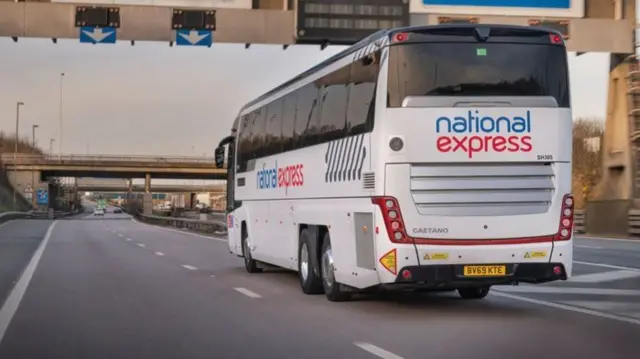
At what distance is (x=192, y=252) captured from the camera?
96.7 feet

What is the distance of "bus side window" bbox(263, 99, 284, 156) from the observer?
56.9 feet

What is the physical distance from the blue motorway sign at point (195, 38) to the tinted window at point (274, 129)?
691cm

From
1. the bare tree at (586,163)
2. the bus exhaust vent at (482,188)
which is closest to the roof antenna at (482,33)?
the bus exhaust vent at (482,188)

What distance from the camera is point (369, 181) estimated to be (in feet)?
40.3

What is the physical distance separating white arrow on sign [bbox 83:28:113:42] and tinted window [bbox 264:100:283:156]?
7.74 m

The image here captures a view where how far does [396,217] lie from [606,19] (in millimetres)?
16314

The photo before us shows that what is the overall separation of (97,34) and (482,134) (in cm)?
1474

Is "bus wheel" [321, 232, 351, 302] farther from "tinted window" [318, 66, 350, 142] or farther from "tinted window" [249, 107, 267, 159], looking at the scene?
"tinted window" [249, 107, 267, 159]

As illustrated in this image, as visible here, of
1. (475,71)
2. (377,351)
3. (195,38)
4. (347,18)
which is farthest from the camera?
(195,38)

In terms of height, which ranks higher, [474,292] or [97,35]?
[97,35]

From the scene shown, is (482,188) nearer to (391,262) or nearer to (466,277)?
(466,277)

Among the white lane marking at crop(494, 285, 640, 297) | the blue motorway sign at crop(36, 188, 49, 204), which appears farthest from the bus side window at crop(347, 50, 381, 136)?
the blue motorway sign at crop(36, 188, 49, 204)

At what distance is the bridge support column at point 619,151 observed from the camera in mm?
36375

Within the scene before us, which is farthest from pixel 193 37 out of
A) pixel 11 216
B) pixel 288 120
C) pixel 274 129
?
pixel 11 216
